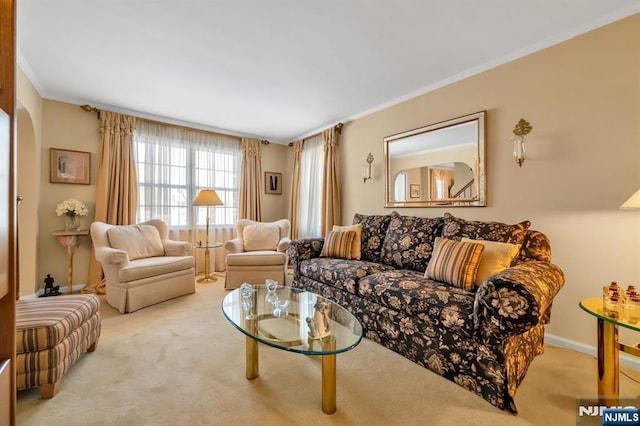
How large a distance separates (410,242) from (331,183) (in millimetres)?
1769

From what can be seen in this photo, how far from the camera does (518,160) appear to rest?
233 cm

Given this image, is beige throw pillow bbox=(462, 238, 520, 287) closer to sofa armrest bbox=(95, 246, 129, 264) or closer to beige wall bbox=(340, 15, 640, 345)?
beige wall bbox=(340, 15, 640, 345)

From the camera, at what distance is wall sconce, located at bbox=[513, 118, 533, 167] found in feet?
7.55

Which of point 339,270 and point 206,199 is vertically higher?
point 206,199

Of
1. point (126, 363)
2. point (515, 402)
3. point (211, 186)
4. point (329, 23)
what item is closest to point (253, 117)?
point (211, 186)

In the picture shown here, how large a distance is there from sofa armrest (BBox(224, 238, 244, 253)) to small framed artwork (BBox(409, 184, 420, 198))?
2.38m

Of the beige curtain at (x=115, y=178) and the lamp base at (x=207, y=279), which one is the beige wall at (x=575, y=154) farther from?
the beige curtain at (x=115, y=178)

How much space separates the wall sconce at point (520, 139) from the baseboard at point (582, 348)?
142 centimetres

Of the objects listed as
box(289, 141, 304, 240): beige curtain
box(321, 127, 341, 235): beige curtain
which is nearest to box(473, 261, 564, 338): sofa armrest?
box(321, 127, 341, 235): beige curtain

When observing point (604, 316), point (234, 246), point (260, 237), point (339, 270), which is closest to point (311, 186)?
point (260, 237)

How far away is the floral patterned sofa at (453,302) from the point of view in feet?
4.78

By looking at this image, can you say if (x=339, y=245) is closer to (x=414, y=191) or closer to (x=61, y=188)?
(x=414, y=191)

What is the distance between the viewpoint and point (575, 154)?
2.09m

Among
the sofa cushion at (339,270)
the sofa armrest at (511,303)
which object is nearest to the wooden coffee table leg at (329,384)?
the sofa armrest at (511,303)
